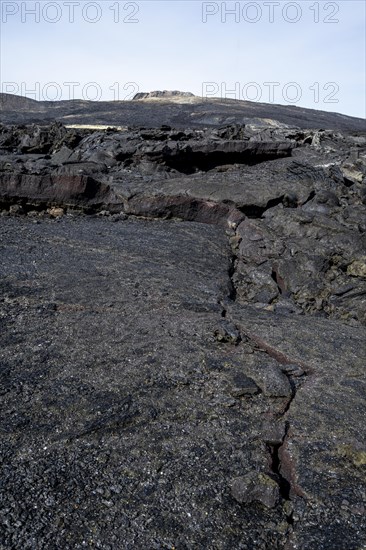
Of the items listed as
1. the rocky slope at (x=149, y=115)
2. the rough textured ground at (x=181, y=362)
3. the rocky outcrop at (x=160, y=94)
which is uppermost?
the rocky outcrop at (x=160, y=94)

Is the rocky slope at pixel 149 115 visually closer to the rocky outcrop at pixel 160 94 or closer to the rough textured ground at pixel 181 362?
the rough textured ground at pixel 181 362

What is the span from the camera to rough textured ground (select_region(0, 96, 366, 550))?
2242 millimetres

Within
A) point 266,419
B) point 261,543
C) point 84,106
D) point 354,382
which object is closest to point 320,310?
point 354,382

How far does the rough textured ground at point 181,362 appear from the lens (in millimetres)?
2242

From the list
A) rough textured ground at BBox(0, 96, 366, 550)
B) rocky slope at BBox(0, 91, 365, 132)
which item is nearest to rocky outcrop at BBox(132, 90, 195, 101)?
rocky slope at BBox(0, 91, 365, 132)

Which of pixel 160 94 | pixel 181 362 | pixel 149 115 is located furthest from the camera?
pixel 160 94

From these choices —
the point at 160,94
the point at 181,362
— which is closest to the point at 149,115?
the point at 181,362

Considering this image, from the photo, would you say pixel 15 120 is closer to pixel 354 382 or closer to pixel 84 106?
pixel 84 106

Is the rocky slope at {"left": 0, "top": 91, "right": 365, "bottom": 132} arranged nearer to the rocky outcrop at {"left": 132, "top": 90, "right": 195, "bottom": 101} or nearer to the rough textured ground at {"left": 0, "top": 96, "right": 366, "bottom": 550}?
the rough textured ground at {"left": 0, "top": 96, "right": 366, "bottom": 550}

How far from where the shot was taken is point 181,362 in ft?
10.9

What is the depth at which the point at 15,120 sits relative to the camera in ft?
73.3

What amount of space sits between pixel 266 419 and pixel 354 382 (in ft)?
2.58

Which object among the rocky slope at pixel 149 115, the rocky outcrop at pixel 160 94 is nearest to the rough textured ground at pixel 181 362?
the rocky slope at pixel 149 115

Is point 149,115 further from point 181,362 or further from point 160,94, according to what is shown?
point 160,94
